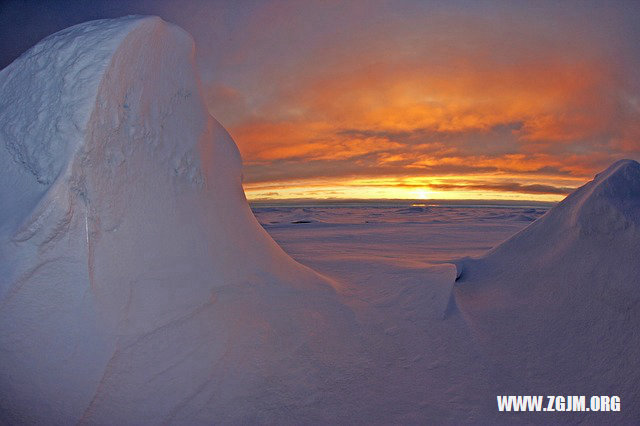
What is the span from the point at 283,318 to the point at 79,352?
111cm

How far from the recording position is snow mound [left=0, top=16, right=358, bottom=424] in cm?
160

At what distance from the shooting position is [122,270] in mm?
1814

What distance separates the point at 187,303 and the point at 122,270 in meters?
0.39

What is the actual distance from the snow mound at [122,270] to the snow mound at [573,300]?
1.17m

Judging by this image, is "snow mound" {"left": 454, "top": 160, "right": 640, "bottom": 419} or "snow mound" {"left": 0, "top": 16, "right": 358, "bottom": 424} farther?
"snow mound" {"left": 454, "top": 160, "right": 640, "bottom": 419}

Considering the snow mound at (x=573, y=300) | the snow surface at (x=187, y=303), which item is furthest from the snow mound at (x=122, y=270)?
the snow mound at (x=573, y=300)

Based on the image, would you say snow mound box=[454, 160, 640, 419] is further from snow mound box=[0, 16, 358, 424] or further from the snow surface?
snow mound box=[0, 16, 358, 424]

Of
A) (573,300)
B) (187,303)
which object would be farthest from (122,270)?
(573,300)

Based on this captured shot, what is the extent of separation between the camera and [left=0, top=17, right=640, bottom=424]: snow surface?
5.31 feet

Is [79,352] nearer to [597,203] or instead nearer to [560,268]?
[560,268]

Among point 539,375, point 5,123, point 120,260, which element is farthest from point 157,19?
point 539,375

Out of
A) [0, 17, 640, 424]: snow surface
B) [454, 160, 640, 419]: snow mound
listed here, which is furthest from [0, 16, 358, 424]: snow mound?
[454, 160, 640, 419]: snow mound

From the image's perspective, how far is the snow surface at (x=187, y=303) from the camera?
1617 mm

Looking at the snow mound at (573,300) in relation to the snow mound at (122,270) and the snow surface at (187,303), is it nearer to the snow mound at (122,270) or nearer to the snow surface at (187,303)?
the snow surface at (187,303)
